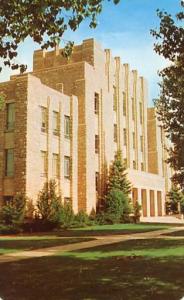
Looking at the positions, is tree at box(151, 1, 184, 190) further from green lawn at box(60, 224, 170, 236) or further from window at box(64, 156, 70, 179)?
window at box(64, 156, 70, 179)

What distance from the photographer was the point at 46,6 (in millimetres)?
8742

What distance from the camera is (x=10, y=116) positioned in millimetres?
37062

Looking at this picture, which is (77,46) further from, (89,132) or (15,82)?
(15,82)

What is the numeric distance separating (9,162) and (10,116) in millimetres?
3927

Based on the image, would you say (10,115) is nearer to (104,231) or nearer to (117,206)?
(104,231)

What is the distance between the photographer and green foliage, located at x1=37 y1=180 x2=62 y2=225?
1332 inches

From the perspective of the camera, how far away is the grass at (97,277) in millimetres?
9469

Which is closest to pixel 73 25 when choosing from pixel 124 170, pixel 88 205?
pixel 88 205

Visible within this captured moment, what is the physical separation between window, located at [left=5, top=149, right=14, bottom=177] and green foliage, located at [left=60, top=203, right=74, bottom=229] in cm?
518

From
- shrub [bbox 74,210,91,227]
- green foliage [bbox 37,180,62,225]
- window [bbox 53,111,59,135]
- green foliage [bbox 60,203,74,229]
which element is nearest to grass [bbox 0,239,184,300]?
green foliage [bbox 37,180,62,225]

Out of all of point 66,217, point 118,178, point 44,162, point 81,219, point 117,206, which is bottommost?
point 81,219

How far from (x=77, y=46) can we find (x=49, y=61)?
4060 mm

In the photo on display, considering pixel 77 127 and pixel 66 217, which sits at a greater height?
pixel 77 127

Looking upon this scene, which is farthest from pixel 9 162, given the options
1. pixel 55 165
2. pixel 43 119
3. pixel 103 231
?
pixel 103 231
